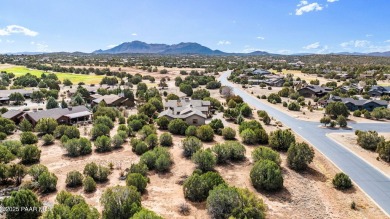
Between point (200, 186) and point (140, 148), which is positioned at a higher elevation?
point (200, 186)

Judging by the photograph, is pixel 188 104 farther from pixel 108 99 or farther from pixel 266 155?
pixel 266 155

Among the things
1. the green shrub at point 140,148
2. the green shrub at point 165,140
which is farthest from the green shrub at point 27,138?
the green shrub at point 165,140

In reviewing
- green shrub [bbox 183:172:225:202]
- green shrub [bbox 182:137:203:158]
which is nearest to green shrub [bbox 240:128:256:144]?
green shrub [bbox 182:137:203:158]

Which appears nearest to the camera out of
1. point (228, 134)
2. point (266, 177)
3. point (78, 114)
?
point (266, 177)

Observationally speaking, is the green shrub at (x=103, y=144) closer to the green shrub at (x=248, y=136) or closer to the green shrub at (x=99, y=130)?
the green shrub at (x=99, y=130)

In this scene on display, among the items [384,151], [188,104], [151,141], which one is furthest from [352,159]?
[188,104]

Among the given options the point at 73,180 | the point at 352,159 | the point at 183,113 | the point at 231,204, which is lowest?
the point at 352,159
